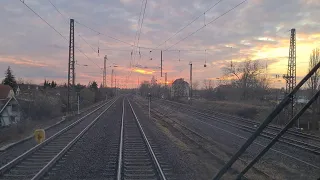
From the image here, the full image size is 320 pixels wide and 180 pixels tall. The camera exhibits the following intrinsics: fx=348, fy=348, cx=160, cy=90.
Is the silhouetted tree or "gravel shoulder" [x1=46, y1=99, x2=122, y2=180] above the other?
the silhouetted tree

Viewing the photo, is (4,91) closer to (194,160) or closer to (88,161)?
(88,161)

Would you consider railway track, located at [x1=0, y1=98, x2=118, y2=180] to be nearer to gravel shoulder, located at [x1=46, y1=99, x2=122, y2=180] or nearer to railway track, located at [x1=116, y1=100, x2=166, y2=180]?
gravel shoulder, located at [x1=46, y1=99, x2=122, y2=180]

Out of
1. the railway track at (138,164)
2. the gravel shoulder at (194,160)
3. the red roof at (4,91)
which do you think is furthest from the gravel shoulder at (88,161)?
the red roof at (4,91)

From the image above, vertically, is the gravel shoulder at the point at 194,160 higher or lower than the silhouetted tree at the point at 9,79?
lower

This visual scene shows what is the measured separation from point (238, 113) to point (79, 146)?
35.6m

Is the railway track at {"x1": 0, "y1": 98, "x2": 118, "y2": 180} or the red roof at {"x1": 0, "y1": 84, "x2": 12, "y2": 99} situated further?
the red roof at {"x1": 0, "y1": 84, "x2": 12, "y2": 99}

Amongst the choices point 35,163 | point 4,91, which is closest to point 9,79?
point 4,91

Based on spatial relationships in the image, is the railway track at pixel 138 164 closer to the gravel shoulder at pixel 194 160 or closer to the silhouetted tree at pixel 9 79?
the gravel shoulder at pixel 194 160

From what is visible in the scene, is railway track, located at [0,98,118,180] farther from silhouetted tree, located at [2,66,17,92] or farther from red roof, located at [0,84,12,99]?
silhouetted tree, located at [2,66,17,92]

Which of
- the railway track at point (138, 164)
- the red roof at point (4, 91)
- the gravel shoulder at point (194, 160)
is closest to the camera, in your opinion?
the railway track at point (138, 164)

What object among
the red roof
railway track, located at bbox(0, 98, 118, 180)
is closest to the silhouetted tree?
the red roof

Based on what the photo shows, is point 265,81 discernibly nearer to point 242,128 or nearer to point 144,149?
point 242,128

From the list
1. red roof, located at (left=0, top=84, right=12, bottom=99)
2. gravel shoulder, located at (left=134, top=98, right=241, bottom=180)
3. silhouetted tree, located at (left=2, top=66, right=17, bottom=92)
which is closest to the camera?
gravel shoulder, located at (left=134, top=98, right=241, bottom=180)

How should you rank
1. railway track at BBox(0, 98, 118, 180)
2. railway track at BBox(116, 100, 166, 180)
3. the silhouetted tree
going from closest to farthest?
1. railway track at BBox(116, 100, 166, 180)
2. railway track at BBox(0, 98, 118, 180)
3. the silhouetted tree
